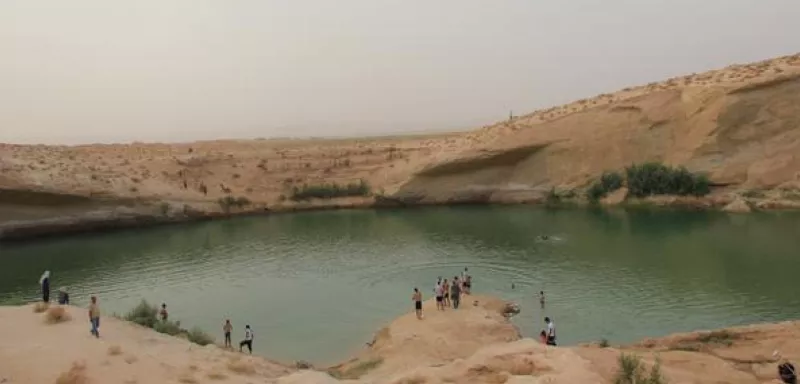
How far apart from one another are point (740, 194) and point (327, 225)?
31.8 meters

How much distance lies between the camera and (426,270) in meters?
35.1

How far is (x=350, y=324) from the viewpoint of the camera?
2636 centimetres

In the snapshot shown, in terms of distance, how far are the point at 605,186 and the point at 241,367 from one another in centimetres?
4600

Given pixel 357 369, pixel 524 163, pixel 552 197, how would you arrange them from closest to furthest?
pixel 357 369
pixel 552 197
pixel 524 163

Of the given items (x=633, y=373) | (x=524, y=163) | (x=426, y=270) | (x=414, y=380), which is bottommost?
(x=426, y=270)

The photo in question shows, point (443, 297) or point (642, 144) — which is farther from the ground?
point (642, 144)

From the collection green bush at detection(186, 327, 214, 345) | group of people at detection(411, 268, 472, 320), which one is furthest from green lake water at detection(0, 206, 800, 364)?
green bush at detection(186, 327, 214, 345)

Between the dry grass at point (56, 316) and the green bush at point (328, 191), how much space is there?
1824 inches

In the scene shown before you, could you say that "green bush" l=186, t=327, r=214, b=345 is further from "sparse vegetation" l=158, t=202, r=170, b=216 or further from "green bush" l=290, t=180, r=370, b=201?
"green bush" l=290, t=180, r=370, b=201

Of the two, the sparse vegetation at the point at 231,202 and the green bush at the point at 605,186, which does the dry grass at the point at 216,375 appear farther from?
the sparse vegetation at the point at 231,202

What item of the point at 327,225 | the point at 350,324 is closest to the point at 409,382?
the point at 350,324

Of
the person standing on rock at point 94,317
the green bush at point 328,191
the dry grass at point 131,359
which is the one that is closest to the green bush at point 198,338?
the person standing on rock at point 94,317

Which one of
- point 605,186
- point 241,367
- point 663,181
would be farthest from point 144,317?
point 663,181

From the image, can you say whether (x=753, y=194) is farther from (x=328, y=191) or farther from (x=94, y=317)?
(x=94, y=317)
